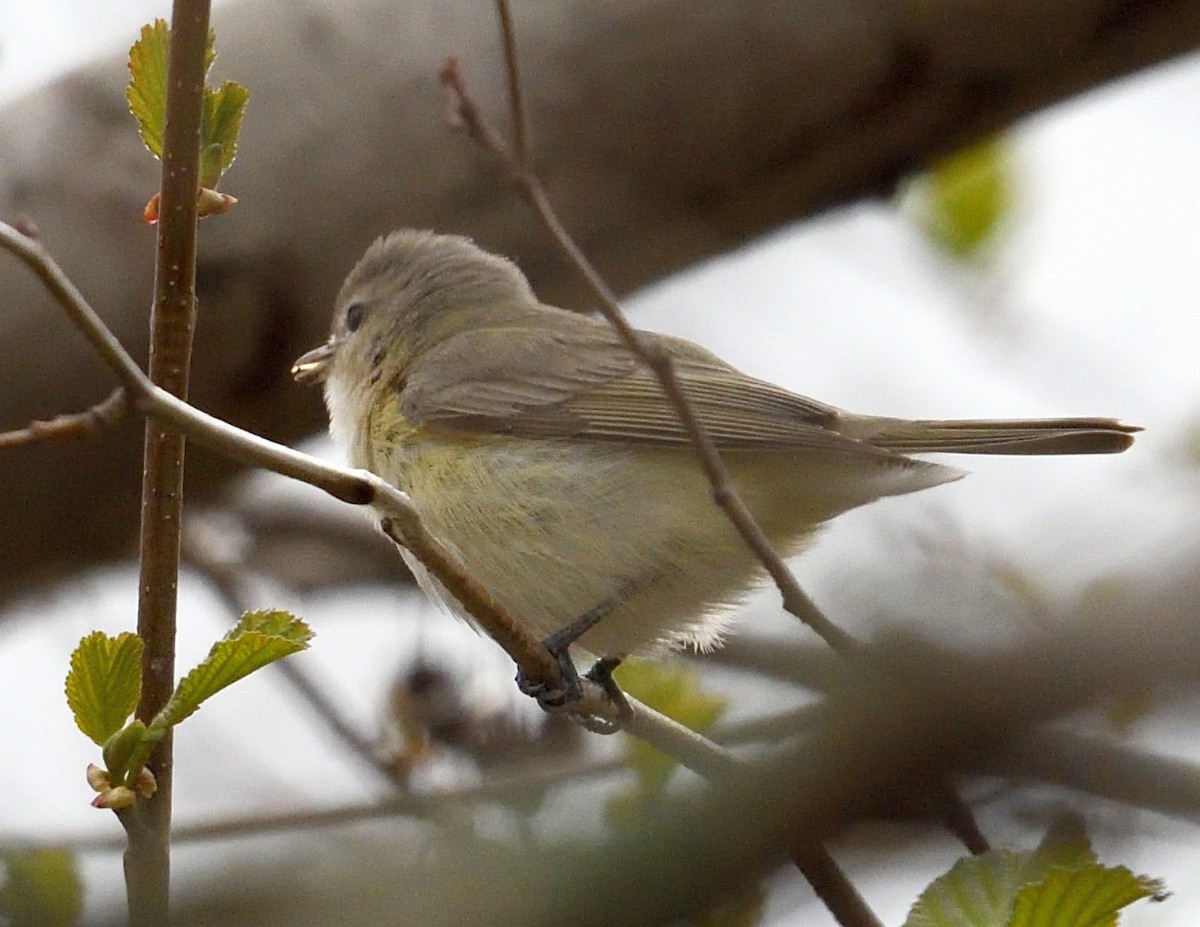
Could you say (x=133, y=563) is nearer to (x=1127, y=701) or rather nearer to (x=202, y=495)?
(x=202, y=495)

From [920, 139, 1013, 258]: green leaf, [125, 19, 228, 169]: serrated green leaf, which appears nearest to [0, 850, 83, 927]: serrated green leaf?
[125, 19, 228, 169]: serrated green leaf

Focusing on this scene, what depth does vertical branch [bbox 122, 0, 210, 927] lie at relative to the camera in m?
1.99

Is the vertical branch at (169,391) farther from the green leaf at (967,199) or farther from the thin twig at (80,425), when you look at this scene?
the green leaf at (967,199)

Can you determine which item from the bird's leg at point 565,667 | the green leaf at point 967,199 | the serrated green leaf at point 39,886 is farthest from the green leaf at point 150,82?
the green leaf at point 967,199

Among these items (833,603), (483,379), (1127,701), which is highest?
(483,379)

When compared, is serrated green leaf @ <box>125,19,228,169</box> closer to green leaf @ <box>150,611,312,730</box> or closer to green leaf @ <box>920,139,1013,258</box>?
green leaf @ <box>150,611,312,730</box>

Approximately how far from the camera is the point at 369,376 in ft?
14.9

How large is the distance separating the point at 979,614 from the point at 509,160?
108cm

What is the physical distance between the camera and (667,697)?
11.7ft

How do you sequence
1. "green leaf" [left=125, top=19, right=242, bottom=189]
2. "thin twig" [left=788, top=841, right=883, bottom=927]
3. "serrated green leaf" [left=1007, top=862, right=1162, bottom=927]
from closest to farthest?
"thin twig" [left=788, top=841, right=883, bottom=927]
"serrated green leaf" [left=1007, top=862, right=1162, bottom=927]
"green leaf" [left=125, top=19, right=242, bottom=189]

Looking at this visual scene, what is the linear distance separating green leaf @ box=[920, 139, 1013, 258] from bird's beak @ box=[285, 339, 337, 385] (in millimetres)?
1988

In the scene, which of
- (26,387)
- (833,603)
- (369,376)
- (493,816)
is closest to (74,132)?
(26,387)

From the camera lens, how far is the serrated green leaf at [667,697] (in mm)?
3152

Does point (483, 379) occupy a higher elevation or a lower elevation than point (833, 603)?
higher
